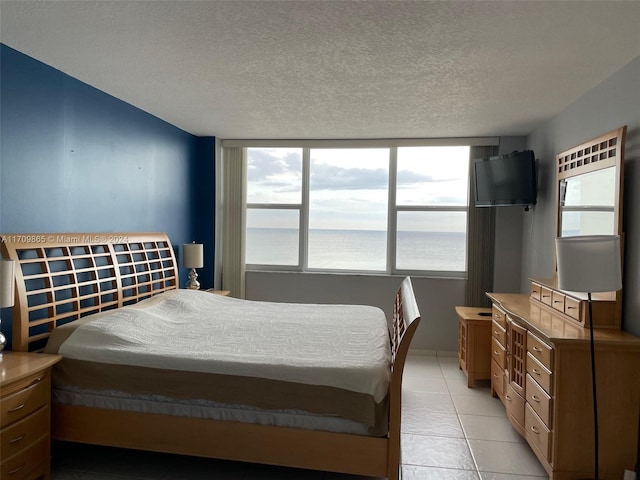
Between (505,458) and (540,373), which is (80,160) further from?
(505,458)

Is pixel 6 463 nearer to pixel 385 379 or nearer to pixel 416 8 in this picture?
pixel 385 379

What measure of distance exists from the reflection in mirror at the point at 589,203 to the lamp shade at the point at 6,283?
350cm

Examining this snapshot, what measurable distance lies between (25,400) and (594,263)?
119 inches

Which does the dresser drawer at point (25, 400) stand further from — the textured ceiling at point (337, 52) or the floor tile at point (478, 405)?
the floor tile at point (478, 405)

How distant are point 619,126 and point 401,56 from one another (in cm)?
149

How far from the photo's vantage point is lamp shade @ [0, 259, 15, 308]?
2145 mm

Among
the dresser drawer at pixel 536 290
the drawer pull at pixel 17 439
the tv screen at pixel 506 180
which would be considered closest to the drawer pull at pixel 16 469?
the drawer pull at pixel 17 439

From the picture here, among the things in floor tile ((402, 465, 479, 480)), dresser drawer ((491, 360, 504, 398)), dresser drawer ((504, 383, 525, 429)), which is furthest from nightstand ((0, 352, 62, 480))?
dresser drawer ((491, 360, 504, 398))

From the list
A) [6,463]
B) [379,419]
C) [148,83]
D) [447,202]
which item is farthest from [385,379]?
[447,202]

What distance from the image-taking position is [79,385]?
2418 mm

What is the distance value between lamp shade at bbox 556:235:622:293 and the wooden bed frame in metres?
0.85

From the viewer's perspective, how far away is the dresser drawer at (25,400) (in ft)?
6.56

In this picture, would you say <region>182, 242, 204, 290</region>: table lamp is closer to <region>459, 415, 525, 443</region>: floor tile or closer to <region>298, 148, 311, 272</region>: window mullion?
<region>298, 148, 311, 272</region>: window mullion

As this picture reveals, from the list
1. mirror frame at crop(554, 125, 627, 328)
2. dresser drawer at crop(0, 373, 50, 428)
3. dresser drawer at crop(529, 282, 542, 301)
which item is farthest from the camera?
dresser drawer at crop(529, 282, 542, 301)
